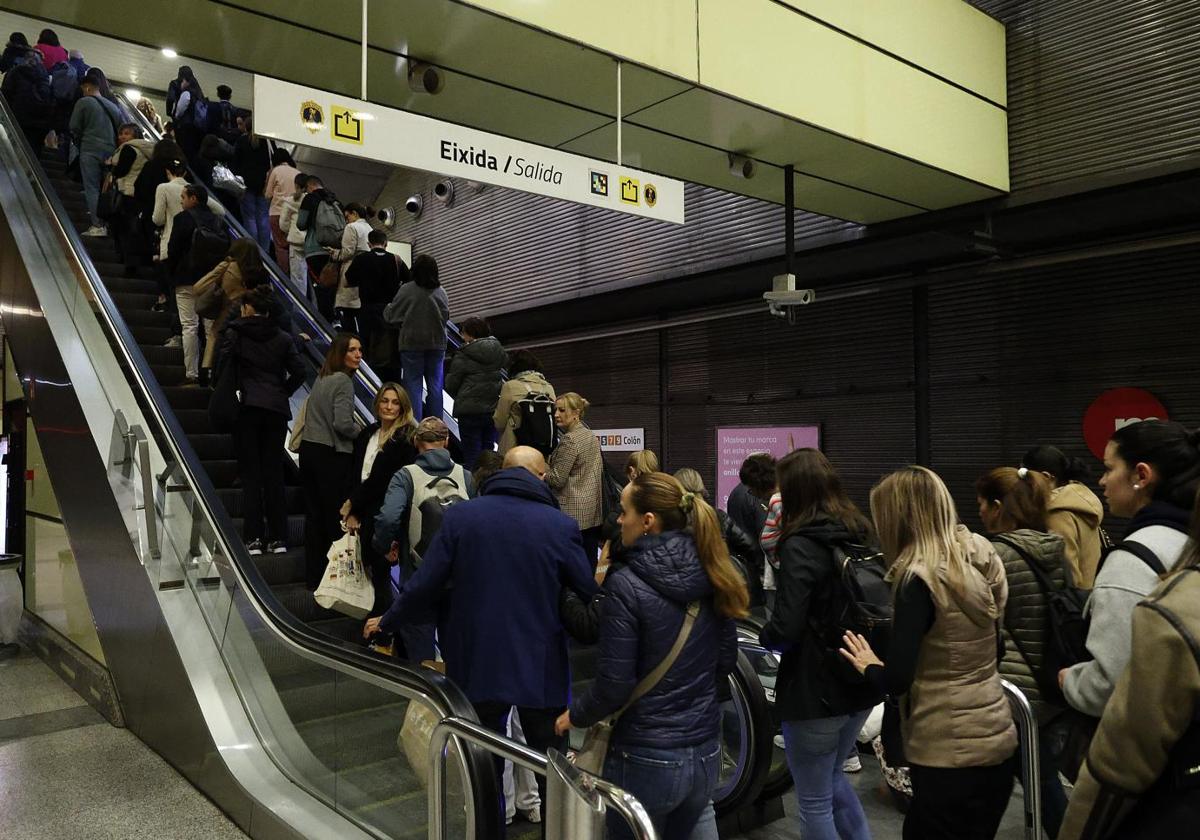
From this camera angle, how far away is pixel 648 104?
5383 millimetres

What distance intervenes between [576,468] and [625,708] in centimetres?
247

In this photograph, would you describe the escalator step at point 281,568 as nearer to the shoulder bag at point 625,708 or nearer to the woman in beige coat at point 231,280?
the woman in beige coat at point 231,280

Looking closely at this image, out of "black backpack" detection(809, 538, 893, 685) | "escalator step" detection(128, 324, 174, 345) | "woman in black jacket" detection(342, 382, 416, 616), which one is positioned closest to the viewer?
"black backpack" detection(809, 538, 893, 685)

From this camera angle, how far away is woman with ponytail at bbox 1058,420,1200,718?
2084 millimetres

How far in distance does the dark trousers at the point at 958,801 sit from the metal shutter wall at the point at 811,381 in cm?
626

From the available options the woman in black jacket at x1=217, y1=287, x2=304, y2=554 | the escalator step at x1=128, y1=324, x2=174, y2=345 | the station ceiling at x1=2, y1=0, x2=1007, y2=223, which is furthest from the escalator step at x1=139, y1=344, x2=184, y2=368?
the station ceiling at x1=2, y1=0, x2=1007, y2=223

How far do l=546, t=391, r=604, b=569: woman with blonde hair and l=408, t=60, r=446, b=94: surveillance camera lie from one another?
1972mm

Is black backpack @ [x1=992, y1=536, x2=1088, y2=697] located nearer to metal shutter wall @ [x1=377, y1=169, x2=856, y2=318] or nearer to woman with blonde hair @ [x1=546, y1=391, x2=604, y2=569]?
woman with blonde hair @ [x1=546, y1=391, x2=604, y2=569]

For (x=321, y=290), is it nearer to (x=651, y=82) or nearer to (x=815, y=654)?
(x=651, y=82)

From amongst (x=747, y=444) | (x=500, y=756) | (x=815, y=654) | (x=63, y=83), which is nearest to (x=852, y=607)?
(x=815, y=654)

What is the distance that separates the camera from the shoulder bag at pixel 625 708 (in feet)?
8.02

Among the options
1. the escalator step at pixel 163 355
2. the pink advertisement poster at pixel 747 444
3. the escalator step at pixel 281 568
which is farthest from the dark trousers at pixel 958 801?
the pink advertisement poster at pixel 747 444

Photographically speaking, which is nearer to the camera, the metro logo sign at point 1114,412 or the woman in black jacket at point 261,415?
the woman in black jacket at point 261,415

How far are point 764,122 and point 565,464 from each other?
2.54 metres
